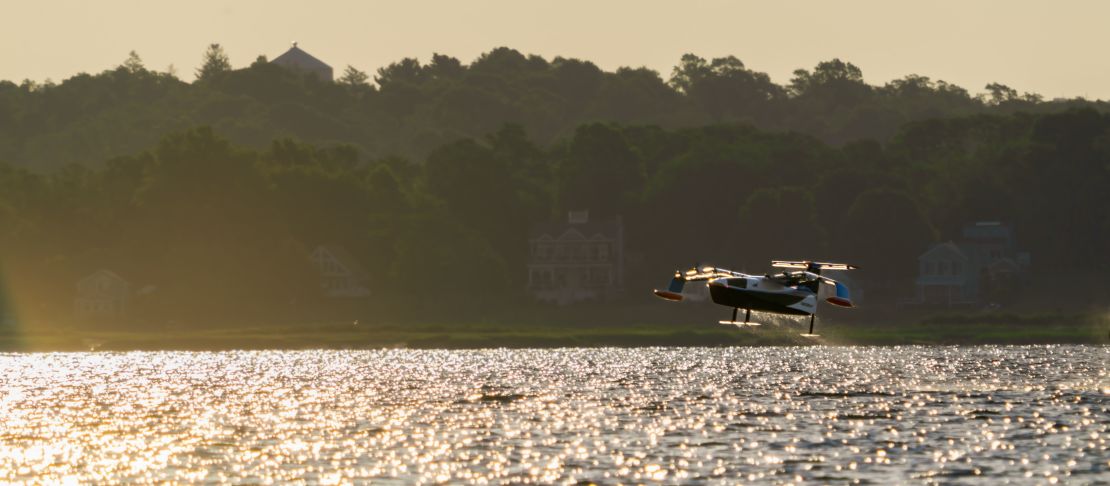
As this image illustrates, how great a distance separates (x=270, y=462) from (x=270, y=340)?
109m

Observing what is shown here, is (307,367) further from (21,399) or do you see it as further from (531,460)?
(531,460)

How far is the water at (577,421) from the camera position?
70625mm

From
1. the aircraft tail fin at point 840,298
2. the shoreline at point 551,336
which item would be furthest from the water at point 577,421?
the shoreline at point 551,336

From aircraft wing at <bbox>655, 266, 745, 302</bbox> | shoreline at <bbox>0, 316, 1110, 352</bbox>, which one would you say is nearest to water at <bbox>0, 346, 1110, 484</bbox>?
aircraft wing at <bbox>655, 266, 745, 302</bbox>

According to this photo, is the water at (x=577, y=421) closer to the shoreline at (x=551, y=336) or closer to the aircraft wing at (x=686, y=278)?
the aircraft wing at (x=686, y=278)

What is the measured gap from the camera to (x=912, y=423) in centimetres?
8950

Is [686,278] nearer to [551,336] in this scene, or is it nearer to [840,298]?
[840,298]

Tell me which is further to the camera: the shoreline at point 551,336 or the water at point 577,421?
the shoreline at point 551,336

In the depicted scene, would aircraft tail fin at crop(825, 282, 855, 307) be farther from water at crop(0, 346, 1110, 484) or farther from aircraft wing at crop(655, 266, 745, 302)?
water at crop(0, 346, 1110, 484)

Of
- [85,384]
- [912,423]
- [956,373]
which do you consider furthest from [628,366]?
[912,423]

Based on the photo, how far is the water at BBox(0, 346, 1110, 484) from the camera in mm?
70625

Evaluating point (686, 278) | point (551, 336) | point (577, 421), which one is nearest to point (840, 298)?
point (686, 278)

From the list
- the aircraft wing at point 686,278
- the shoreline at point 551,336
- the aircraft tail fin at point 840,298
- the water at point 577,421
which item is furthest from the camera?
the shoreline at point 551,336

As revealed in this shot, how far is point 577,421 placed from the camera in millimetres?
92438
